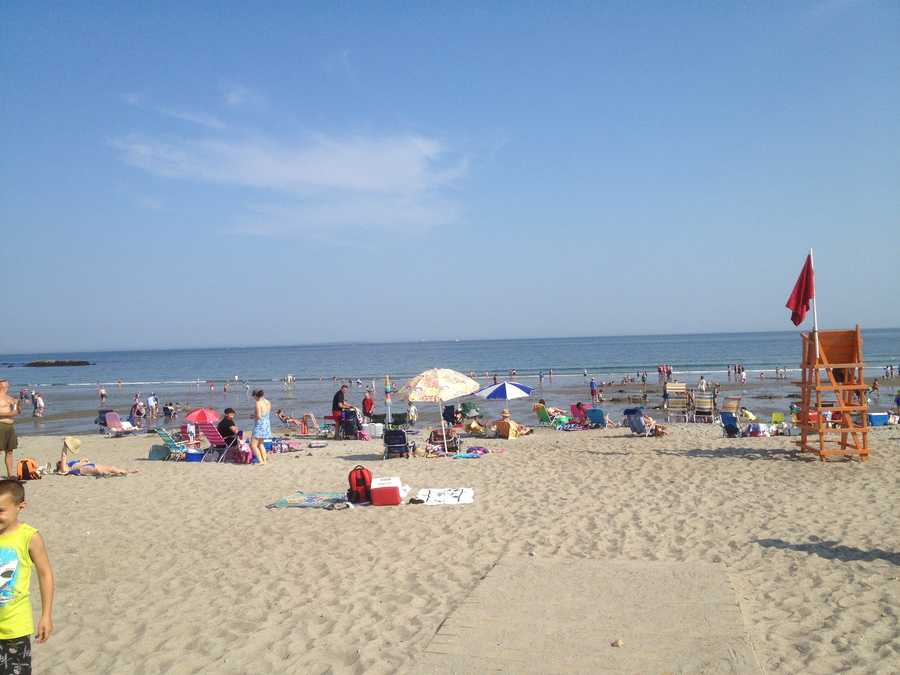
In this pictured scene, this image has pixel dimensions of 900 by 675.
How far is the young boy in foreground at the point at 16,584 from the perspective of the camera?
118 inches

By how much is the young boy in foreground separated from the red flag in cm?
1063

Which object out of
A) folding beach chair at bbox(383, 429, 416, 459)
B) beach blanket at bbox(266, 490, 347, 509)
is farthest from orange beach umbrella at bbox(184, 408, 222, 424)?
beach blanket at bbox(266, 490, 347, 509)

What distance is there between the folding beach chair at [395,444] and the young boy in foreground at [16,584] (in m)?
9.40

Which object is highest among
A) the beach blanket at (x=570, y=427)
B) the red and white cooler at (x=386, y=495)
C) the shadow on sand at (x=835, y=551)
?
the red and white cooler at (x=386, y=495)

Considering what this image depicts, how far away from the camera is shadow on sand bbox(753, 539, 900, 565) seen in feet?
18.5

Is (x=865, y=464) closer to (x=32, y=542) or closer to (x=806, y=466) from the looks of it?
(x=806, y=466)

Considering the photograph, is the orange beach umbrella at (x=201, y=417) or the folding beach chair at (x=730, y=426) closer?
the folding beach chair at (x=730, y=426)

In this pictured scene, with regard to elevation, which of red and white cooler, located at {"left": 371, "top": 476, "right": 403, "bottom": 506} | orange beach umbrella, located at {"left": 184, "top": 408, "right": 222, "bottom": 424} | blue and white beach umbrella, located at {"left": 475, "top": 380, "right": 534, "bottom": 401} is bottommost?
Result: red and white cooler, located at {"left": 371, "top": 476, "right": 403, "bottom": 506}

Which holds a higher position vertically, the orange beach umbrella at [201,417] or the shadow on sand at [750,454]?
the orange beach umbrella at [201,417]

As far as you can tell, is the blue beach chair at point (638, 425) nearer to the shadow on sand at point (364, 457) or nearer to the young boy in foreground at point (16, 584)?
the shadow on sand at point (364, 457)

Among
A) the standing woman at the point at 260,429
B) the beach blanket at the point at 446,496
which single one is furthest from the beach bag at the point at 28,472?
the beach blanket at the point at 446,496

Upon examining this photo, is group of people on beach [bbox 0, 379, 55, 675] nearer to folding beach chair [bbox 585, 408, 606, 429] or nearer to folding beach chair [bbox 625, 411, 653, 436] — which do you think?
folding beach chair [bbox 625, 411, 653, 436]

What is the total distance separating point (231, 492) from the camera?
952cm

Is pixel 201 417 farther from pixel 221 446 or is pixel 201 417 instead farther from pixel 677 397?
pixel 677 397
